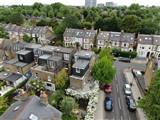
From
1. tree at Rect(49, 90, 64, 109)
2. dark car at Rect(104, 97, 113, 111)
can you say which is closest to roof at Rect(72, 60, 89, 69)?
tree at Rect(49, 90, 64, 109)

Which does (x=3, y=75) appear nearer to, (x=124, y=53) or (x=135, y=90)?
(x=135, y=90)

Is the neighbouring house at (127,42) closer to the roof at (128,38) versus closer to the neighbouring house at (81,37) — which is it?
the roof at (128,38)

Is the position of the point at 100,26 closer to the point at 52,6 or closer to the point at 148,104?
the point at 148,104

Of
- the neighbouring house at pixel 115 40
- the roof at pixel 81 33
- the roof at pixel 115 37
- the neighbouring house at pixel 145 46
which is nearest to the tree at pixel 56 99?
the neighbouring house at pixel 115 40

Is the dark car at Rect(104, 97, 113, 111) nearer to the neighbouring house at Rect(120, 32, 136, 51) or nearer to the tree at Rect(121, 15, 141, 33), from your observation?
the neighbouring house at Rect(120, 32, 136, 51)

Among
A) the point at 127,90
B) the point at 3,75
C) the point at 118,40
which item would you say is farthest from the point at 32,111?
the point at 118,40

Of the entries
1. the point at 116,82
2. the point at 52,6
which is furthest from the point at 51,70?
the point at 52,6

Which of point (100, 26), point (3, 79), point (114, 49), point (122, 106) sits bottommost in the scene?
point (122, 106)
